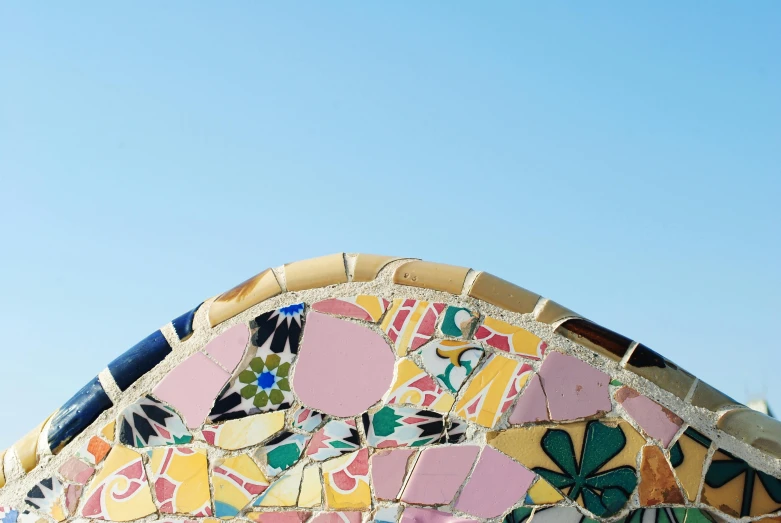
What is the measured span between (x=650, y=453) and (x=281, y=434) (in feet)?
4.71

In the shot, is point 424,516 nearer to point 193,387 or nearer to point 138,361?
point 193,387

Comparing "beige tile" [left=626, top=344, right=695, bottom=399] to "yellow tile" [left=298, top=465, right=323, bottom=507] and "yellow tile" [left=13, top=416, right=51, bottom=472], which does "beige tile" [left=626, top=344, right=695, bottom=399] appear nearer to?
"yellow tile" [left=298, top=465, right=323, bottom=507]

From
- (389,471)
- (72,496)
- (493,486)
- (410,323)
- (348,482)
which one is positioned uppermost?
(410,323)

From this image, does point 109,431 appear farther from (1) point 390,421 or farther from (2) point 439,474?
(2) point 439,474

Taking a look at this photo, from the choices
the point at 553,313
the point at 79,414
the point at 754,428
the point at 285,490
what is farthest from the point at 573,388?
the point at 79,414

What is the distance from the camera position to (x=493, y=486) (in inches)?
145

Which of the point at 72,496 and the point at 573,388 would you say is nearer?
the point at 573,388

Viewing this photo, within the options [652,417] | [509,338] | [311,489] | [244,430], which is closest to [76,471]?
[244,430]

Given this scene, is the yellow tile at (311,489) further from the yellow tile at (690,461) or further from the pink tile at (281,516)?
the yellow tile at (690,461)

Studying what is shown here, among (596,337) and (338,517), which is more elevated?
(596,337)

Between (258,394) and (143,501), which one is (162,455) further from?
(258,394)

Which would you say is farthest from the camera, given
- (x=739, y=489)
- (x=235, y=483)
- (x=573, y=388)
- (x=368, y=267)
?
(x=368, y=267)

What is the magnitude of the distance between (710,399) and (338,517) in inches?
59.5

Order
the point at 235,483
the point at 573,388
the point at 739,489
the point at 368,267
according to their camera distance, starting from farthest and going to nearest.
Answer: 1. the point at 368,267
2. the point at 235,483
3. the point at 573,388
4. the point at 739,489
